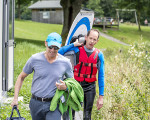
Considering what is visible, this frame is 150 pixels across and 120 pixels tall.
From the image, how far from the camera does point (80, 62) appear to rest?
16.2 ft

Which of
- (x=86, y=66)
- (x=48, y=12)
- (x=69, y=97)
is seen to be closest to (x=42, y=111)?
(x=69, y=97)

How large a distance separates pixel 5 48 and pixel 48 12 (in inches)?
2412

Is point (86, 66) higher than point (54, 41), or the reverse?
point (54, 41)

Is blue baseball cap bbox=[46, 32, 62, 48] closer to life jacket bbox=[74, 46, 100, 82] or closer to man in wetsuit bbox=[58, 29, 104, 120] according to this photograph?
man in wetsuit bbox=[58, 29, 104, 120]

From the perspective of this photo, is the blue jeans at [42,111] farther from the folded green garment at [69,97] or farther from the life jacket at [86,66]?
the life jacket at [86,66]

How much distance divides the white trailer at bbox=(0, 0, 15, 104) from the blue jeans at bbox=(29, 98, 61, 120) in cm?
336

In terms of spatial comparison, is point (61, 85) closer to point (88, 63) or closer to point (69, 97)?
point (69, 97)

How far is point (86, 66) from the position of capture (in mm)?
4914

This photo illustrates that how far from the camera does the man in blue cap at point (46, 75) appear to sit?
3664 millimetres

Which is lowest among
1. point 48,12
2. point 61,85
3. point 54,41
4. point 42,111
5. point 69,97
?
point 42,111

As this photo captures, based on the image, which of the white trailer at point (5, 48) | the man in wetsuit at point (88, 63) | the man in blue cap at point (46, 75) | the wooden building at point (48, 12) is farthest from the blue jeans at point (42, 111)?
A: the wooden building at point (48, 12)

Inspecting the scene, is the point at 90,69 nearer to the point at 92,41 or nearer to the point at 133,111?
→ the point at 92,41

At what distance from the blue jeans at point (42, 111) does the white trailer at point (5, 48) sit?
3.36 m

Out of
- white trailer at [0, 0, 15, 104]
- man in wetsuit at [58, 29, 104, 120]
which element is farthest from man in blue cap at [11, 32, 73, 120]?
white trailer at [0, 0, 15, 104]
